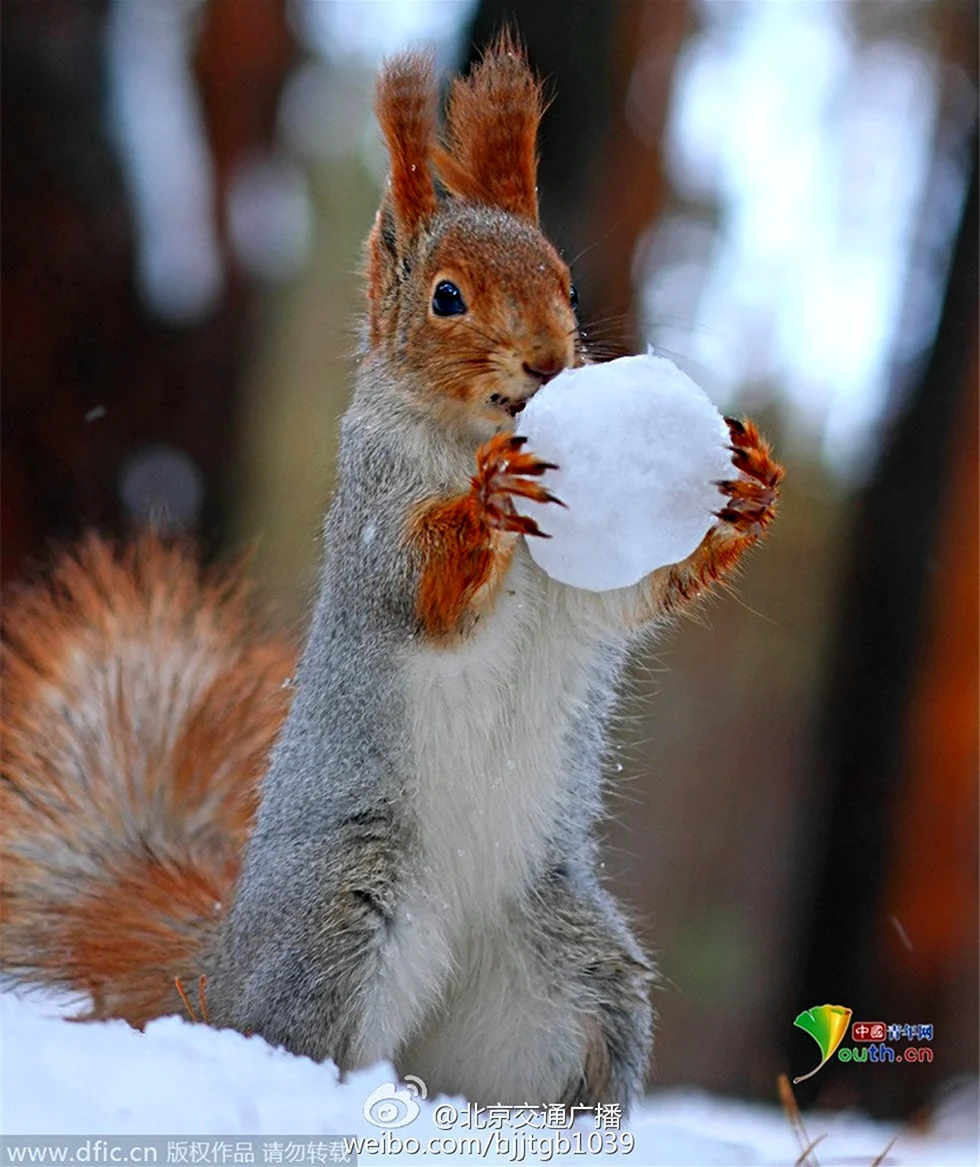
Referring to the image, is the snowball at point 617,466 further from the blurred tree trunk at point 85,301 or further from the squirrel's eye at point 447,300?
the blurred tree trunk at point 85,301

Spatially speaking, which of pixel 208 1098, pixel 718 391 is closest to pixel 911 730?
pixel 718 391

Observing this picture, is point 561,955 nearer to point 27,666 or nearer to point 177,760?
point 177,760

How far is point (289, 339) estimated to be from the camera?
3.65m

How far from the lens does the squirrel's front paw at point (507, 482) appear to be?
117 centimetres

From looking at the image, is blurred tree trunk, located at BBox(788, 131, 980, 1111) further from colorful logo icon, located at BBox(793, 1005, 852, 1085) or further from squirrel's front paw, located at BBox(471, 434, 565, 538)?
squirrel's front paw, located at BBox(471, 434, 565, 538)

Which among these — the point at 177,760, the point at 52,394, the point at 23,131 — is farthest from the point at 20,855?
the point at 23,131

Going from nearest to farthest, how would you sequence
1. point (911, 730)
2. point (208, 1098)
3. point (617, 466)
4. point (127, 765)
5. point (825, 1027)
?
point (208, 1098), point (617, 466), point (825, 1027), point (127, 765), point (911, 730)

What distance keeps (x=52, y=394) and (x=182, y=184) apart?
0.65 meters

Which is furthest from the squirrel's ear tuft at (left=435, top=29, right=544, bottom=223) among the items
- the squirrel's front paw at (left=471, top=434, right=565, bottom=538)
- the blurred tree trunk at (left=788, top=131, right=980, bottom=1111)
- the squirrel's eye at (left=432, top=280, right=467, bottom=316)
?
the blurred tree trunk at (left=788, top=131, right=980, bottom=1111)

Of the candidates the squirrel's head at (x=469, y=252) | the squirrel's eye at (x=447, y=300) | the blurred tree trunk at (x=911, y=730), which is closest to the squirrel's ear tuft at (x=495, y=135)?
the squirrel's head at (x=469, y=252)

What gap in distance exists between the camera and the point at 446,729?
133 cm

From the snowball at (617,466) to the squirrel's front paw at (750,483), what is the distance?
0.21 ft

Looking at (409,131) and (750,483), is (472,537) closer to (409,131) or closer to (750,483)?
(750,483)

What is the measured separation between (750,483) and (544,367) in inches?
9.2
